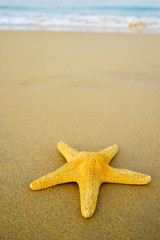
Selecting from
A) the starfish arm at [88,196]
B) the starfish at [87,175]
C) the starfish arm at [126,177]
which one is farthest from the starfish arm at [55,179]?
the starfish arm at [126,177]

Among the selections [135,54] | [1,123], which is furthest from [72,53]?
[1,123]

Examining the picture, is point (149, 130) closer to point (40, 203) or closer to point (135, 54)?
point (40, 203)

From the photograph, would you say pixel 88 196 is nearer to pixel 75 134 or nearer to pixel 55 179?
pixel 55 179

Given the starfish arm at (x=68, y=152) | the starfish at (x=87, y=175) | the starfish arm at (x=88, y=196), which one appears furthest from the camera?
the starfish arm at (x=68, y=152)

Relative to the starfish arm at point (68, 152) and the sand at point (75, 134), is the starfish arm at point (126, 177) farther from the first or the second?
the starfish arm at point (68, 152)

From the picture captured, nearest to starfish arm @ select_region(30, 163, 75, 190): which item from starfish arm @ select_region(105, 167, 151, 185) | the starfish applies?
the starfish

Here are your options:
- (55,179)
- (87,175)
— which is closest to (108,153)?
(87,175)
